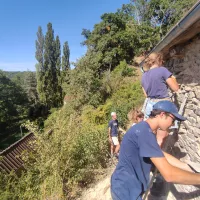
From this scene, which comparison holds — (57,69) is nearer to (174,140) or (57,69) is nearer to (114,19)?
(114,19)

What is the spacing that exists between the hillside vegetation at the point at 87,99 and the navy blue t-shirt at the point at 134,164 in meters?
3.07

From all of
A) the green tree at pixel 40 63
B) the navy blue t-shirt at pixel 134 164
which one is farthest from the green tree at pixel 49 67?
the navy blue t-shirt at pixel 134 164

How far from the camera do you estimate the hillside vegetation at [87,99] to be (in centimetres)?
452

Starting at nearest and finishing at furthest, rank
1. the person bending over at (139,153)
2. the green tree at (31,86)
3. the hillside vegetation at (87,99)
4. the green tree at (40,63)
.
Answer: the person bending over at (139,153) < the hillside vegetation at (87,99) < the green tree at (40,63) < the green tree at (31,86)

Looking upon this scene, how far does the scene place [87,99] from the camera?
14.6 m

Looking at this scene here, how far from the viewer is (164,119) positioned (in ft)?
5.22

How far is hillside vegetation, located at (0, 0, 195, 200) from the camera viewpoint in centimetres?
452

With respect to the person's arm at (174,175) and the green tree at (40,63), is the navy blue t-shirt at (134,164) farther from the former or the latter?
the green tree at (40,63)

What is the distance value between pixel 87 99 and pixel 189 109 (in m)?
11.9

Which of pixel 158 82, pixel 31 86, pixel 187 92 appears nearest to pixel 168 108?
pixel 158 82

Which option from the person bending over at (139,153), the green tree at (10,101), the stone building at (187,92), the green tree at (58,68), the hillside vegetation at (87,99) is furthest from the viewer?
the green tree at (58,68)

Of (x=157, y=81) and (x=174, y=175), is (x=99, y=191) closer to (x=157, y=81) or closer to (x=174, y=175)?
(x=157, y=81)

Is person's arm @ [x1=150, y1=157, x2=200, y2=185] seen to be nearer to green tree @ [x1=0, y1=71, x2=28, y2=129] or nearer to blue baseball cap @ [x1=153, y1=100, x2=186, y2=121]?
blue baseball cap @ [x1=153, y1=100, x2=186, y2=121]

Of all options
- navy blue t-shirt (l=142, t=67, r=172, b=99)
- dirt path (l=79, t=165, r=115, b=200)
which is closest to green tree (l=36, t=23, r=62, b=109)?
dirt path (l=79, t=165, r=115, b=200)
